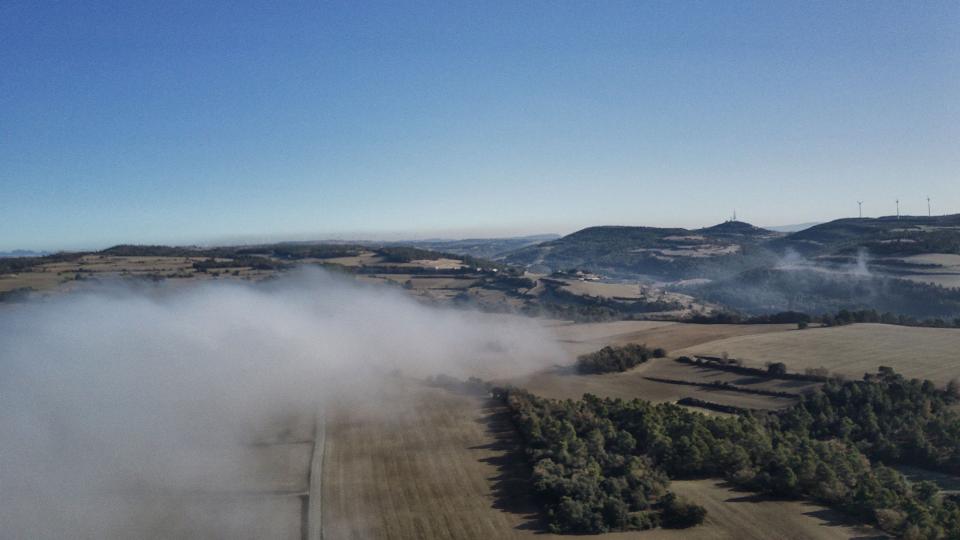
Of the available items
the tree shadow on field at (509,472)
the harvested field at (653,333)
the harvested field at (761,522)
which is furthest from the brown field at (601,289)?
the harvested field at (761,522)

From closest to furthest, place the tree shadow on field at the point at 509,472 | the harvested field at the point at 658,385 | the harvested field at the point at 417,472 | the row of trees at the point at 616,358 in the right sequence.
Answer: the harvested field at the point at 417,472, the tree shadow on field at the point at 509,472, the harvested field at the point at 658,385, the row of trees at the point at 616,358

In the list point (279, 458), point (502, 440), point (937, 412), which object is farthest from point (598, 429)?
point (937, 412)

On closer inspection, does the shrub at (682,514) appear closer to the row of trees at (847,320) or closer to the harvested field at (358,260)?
the row of trees at (847,320)

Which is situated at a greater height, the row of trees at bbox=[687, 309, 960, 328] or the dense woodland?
the row of trees at bbox=[687, 309, 960, 328]

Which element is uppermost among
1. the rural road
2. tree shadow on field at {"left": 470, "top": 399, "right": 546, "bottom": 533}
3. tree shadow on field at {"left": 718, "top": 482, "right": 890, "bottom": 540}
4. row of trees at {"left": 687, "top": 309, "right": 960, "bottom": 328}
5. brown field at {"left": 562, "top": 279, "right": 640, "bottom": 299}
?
brown field at {"left": 562, "top": 279, "right": 640, "bottom": 299}

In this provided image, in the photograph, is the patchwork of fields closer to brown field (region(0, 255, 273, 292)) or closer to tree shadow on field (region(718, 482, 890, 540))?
tree shadow on field (region(718, 482, 890, 540))

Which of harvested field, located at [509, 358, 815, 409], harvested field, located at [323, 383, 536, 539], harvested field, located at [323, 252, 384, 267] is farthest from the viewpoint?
harvested field, located at [323, 252, 384, 267]

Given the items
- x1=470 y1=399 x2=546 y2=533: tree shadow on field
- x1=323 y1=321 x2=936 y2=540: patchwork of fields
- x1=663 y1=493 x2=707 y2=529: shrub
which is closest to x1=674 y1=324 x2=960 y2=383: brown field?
x1=323 y1=321 x2=936 y2=540: patchwork of fields
